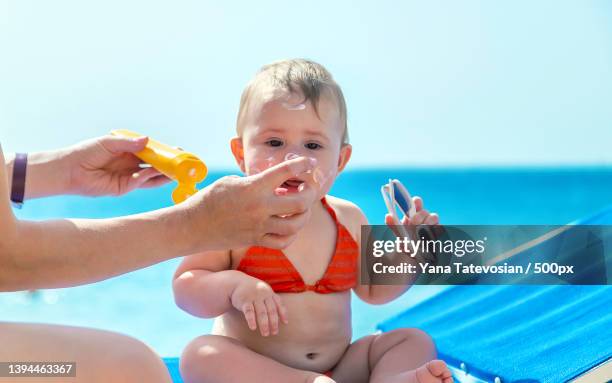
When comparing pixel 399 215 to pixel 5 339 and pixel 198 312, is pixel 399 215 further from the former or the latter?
pixel 5 339

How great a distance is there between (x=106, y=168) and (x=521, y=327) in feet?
3.42

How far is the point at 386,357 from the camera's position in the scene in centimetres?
134

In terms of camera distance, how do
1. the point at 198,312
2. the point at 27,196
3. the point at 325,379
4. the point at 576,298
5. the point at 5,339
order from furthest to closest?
the point at 576,298
the point at 27,196
the point at 198,312
the point at 325,379
the point at 5,339

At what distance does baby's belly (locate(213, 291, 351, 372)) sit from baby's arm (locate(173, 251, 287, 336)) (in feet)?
0.20

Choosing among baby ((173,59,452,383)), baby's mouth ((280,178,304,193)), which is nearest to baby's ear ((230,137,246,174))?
baby ((173,59,452,383))

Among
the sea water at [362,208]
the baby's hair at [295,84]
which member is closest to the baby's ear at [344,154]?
the baby's hair at [295,84]

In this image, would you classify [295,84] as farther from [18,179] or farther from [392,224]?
[18,179]

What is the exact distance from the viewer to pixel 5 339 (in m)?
0.86

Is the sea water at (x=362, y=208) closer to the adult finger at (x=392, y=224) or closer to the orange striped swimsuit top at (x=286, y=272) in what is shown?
the orange striped swimsuit top at (x=286, y=272)

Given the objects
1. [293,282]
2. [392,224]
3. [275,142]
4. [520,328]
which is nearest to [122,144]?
[275,142]

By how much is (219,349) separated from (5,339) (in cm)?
46

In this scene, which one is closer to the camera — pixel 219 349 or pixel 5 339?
pixel 5 339

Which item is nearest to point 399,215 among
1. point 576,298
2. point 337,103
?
point 337,103

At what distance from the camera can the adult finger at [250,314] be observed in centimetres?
120
